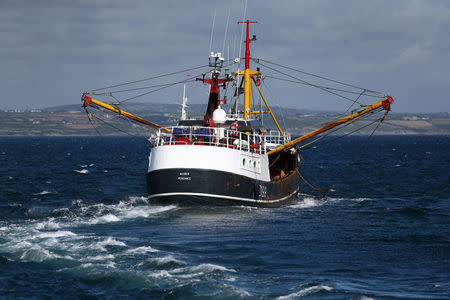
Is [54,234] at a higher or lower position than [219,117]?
lower

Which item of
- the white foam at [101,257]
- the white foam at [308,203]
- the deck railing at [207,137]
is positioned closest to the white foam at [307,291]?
the white foam at [101,257]

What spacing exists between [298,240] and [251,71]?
28735mm

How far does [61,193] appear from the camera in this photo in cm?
5741

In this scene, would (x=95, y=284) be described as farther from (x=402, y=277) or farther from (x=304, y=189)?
(x=304, y=189)

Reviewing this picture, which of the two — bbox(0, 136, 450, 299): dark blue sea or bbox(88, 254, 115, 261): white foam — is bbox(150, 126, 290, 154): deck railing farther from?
bbox(88, 254, 115, 261): white foam

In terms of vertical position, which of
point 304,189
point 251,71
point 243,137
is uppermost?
point 251,71

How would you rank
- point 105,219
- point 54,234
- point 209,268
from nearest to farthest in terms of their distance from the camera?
point 209,268, point 54,234, point 105,219

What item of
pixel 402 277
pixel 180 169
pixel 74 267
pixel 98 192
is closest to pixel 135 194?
pixel 98 192

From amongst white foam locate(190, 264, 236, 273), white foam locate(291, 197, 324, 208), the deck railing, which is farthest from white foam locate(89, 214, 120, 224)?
white foam locate(291, 197, 324, 208)

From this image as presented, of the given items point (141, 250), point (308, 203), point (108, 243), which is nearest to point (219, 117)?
point (308, 203)

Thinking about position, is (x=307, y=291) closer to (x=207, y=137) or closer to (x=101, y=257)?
(x=101, y=257)

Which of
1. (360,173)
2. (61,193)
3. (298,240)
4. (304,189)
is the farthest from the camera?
(360,173)

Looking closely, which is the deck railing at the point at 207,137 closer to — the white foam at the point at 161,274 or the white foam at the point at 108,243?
the white foam at the point at 108,243

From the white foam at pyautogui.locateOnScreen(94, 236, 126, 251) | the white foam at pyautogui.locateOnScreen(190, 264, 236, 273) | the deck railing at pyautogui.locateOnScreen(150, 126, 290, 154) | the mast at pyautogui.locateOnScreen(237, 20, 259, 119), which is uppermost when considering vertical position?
the mast at pyautogui.locateOnScreen(237, 20, 259, 119)
